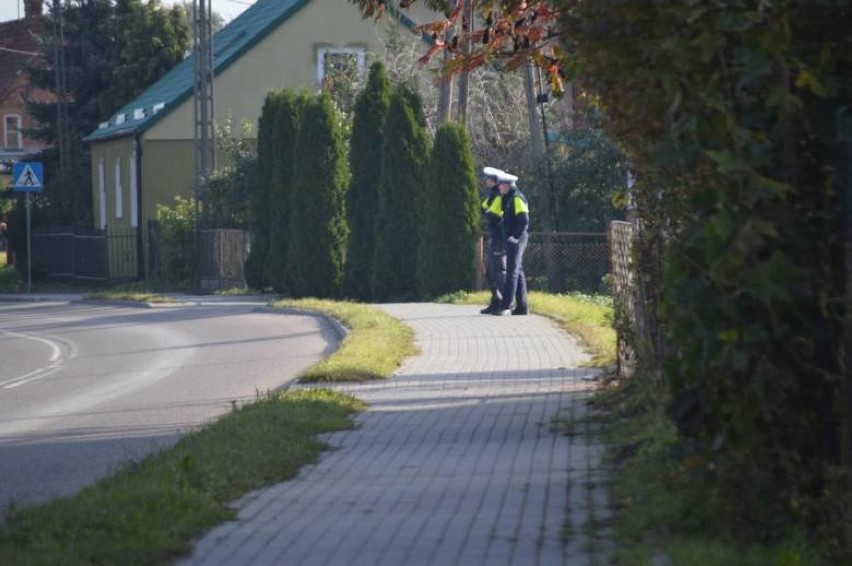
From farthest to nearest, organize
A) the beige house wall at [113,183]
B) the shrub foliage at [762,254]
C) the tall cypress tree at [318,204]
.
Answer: the beige house wall at [113,183] < the tall cypress tree at [318,204] < the shrub foliage at [762,254]

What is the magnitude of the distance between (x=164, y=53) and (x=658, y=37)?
47.9m

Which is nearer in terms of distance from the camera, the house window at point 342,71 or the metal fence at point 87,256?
the house window at point 342,71

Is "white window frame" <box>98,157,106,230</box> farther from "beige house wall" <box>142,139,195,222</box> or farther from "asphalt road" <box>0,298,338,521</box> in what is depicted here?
"asphalt road" <box>0,298,338,521</box>

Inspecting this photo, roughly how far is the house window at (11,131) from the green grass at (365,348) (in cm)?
6089

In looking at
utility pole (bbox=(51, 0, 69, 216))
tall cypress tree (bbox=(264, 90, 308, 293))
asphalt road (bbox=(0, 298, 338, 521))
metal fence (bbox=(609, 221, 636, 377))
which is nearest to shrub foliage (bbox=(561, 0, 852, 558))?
asphalt road (bbox=(0, 298, 338, 521))

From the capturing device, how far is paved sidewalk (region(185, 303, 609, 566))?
684cm

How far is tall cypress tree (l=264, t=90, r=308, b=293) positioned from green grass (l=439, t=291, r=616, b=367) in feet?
19.0

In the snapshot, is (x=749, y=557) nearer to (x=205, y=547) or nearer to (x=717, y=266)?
(x=717, y=266)

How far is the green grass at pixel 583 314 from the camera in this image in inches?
628

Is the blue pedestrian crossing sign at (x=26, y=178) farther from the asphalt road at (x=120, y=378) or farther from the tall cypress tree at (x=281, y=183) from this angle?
the asphalt road at (x=120, y=378)

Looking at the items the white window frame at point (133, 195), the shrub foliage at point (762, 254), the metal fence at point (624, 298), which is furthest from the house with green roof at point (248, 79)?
the shrub foliage at point (762, 254)

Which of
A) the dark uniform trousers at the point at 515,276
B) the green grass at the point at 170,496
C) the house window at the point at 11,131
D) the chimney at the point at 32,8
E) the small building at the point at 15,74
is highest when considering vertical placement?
the chimney at the point at 32,8

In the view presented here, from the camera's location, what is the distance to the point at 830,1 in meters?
5.89

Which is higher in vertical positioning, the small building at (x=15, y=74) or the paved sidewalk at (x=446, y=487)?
the small building at (x=15, y=74)
